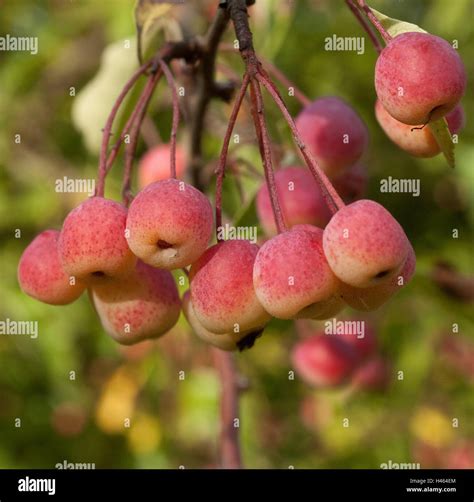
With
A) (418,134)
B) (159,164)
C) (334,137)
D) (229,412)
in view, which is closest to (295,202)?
(334,137)

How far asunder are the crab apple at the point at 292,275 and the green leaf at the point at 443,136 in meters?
0.24

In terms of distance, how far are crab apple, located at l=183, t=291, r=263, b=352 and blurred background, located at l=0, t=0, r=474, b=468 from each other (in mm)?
1019

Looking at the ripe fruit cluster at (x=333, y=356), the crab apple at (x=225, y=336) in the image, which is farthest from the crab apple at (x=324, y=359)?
the crab apple at (x=225, y=336)

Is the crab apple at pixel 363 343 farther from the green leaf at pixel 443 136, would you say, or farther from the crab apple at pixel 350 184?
the green leaf at pixel 443 136

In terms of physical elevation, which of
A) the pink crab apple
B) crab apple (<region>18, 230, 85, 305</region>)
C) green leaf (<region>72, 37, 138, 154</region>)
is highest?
green leaf (<region>72, 37, 138, 154</region>)

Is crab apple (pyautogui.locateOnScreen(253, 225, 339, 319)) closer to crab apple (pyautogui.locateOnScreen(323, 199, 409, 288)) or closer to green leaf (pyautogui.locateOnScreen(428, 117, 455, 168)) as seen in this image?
crab apple (pyautogui.locateOnScreen(323, 199, 409, 288))

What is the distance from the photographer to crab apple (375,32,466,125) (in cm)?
89

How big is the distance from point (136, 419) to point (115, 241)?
68.5 inches

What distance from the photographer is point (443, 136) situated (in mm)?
999

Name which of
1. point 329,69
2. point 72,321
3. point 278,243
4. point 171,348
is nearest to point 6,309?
point 72,321

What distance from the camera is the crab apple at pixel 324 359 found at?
6.76 feet

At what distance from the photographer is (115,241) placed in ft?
3.12

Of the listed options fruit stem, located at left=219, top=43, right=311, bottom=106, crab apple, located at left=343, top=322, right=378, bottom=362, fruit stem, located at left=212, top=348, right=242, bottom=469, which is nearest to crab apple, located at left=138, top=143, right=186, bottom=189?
fruit stem, located at left=219, top=43, right=311, bottom=106
